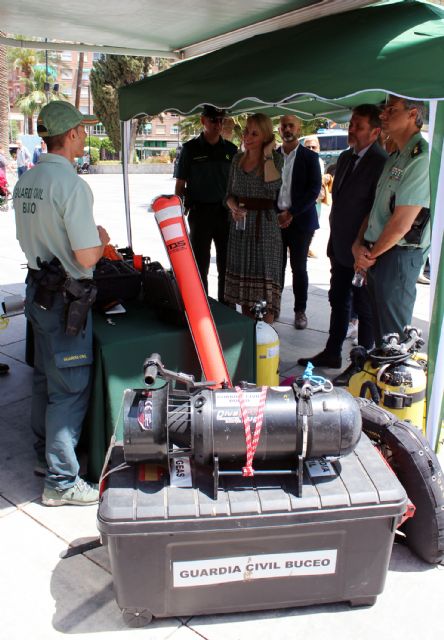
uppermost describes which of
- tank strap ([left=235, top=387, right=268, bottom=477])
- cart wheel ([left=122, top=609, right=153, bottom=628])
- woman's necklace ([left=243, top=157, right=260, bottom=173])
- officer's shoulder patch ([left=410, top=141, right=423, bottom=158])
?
officer's shoulder patch ([left=410, top=141, right=423, bottom=158])

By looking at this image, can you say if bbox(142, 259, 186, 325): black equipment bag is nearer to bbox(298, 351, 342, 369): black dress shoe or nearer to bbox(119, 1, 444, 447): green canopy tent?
bbox(119, 1, 444, 447): green canopy tent

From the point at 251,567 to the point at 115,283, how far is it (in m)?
1.76

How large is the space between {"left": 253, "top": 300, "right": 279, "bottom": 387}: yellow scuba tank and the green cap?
55.4 inches

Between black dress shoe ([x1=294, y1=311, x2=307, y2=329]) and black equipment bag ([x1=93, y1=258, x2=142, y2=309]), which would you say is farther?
black dress shoe ([x1=294, y1=311, x2=307, y2=329])

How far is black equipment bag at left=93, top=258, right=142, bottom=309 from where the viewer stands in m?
3.07

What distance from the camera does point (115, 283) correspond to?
10.3 feet

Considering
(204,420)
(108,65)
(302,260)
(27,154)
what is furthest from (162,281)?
(108,65)

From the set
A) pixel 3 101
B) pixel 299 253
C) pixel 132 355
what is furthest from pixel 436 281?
pixel 3 101

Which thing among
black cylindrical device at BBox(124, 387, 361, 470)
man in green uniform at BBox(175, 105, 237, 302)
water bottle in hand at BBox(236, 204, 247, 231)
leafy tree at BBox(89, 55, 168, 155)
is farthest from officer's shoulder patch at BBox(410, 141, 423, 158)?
leafy tree at BBox(89, 55, 168, 155)

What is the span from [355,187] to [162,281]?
5.05ft

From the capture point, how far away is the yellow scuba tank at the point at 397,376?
273cm

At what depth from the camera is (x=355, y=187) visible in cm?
371

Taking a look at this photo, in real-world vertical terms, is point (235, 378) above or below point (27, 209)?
below

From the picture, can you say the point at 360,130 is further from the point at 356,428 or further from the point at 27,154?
the point at 27,154
